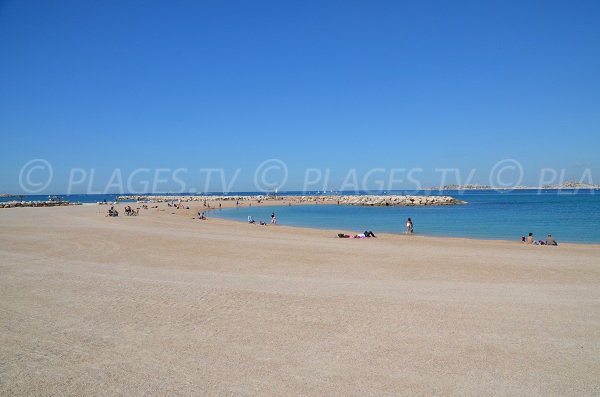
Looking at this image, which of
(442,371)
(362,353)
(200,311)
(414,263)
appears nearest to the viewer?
(442,371)

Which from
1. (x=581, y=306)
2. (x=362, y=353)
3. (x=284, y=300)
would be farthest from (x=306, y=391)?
(x=581, y=306)

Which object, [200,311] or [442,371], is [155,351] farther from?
[442,371]

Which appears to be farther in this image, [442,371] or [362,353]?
[362,353]

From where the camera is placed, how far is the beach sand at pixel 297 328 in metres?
5.02

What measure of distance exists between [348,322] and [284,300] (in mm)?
1910

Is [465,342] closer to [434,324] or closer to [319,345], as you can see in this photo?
[434,324]

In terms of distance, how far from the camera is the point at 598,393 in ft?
15.7

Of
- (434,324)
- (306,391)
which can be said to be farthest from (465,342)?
(306,391)

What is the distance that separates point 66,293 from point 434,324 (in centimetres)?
785

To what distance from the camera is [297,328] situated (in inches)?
275

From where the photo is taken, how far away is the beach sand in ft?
16.5

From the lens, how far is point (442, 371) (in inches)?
209

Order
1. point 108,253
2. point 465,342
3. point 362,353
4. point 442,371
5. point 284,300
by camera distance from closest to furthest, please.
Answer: point 442,371, point 362,353, point 465,342, point 284,300, point 108,253

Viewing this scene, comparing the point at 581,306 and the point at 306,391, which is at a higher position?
the point at 581,306
